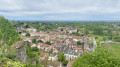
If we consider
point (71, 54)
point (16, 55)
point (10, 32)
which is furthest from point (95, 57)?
point (71, 54)

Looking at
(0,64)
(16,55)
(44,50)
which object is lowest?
(44,50)

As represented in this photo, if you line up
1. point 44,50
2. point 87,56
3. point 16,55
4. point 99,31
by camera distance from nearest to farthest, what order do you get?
point 16,55 < point 87,56 < point 44,50 < point 99,31

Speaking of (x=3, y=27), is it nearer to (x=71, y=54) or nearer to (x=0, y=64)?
(x=0, y=64)

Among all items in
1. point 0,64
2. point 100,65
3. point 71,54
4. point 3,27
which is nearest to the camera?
point 0,64

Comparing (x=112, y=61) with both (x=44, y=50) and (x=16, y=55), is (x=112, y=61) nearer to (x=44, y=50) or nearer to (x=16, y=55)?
(x=16, y=55)

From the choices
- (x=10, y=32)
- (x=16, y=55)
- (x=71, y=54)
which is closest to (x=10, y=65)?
(x=16, y=55)

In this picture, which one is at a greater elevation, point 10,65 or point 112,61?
point 10,65

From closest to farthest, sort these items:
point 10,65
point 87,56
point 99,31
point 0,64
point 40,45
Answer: point 10,65 → point 0,64 → point 87,56 → point 40,45 → point 99,31

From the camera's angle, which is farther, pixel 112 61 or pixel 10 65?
pixel 112 61

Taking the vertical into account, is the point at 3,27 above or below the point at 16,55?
above
